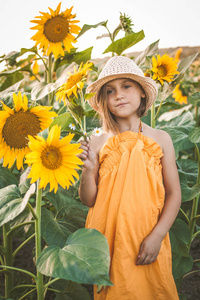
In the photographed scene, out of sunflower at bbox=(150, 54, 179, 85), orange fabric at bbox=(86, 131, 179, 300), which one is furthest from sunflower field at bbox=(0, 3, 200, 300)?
orange fabric at bbox=(86, 131, 179, 300)

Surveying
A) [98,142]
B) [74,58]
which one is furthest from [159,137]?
[74,58]

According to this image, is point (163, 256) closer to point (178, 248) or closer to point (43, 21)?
point (178, 248)

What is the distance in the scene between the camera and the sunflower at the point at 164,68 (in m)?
1.24

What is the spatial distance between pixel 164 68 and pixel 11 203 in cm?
81

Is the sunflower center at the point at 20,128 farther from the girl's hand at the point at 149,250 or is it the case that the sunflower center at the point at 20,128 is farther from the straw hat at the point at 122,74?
the girl's hand at the point at 149,250

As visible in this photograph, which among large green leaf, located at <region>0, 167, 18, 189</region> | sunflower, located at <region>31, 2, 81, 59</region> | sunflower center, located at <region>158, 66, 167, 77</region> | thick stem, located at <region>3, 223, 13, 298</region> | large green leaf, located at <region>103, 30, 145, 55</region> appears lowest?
thick stem, located at <region>3, 223, 13, 298</region>

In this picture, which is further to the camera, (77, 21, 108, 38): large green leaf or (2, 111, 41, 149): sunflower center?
(77, 21, 108, 38): large green leaf

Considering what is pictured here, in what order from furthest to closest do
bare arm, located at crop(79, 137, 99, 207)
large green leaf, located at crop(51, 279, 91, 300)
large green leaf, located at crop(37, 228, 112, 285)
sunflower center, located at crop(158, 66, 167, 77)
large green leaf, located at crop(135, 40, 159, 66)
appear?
large green leaf, located at crop(135, 40, 159, 66) < sunflower center, located at crop(158, 66, 167, 77) < large green leaf, located at crop(51, 279, 91, 300) < bare arm, located at crop(79, 137, 99, 207) < large green leaf, located at crop(37, 228, 112, 285)

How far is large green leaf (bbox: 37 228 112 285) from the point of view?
70 centimetres

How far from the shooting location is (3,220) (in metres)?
0.82

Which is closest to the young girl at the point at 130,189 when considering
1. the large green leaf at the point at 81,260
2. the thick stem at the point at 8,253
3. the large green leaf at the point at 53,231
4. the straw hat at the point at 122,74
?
the straw hat at the point at 122,74

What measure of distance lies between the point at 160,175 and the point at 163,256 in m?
0.27

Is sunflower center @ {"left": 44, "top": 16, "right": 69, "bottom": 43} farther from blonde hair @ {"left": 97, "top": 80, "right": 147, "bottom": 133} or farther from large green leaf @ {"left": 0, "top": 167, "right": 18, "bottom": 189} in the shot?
large green leaf @ {"left": 0, "top": 167, "right": 18, "bottom": 189}

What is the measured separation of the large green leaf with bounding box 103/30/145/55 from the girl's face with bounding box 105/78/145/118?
0.24 meters
